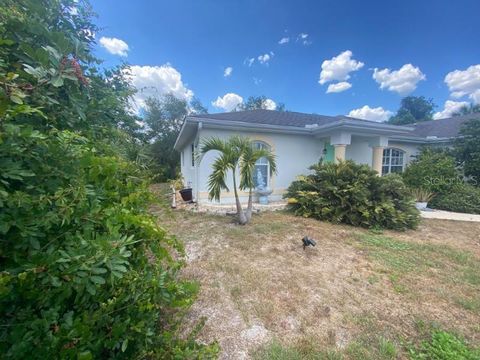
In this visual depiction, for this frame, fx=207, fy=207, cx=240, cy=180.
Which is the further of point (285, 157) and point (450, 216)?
point (285, 157)

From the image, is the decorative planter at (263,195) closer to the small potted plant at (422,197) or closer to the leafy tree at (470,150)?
the small potted plant at (422,197)

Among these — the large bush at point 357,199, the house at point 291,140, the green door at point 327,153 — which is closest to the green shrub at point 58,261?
the house at point 291,140

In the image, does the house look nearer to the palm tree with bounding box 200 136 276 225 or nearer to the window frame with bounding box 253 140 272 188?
the window frame with bounding box 253 140 272 188

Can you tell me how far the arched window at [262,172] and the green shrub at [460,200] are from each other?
6742 mm

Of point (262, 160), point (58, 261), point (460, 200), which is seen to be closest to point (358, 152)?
point (460, 200)

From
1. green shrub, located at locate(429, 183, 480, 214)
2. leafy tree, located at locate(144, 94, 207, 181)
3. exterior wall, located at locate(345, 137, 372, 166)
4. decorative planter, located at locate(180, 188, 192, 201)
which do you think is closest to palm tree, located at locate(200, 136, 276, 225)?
decorative planter, located at locate(180, 188, 192, 201)

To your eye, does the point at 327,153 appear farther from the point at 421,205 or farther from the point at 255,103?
the point at 255,103

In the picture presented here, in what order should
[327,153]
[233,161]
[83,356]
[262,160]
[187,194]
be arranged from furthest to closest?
[327,153], [187,194], [262,160], [233,161], [83,356]

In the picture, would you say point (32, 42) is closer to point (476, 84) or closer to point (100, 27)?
point (100, 27)

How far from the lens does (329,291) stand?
9.14 feet

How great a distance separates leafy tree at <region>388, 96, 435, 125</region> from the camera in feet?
95.6

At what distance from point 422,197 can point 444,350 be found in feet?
26.5

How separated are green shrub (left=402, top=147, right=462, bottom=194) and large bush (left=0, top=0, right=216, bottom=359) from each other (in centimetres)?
1087

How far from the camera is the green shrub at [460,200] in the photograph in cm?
763
